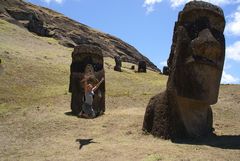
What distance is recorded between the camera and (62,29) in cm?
8756

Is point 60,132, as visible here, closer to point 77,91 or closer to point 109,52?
point 77,91

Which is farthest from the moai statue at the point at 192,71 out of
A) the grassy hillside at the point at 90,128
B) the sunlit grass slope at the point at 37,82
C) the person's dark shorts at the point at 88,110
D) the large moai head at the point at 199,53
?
the sunlit grass slope at the point at 37,82

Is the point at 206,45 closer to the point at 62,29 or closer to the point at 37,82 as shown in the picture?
the point at 37,82

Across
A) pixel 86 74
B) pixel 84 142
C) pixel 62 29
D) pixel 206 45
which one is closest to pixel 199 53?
pixel 206 45

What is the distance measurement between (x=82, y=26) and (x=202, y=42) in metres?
90.7

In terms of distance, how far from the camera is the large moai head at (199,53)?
43.9ft

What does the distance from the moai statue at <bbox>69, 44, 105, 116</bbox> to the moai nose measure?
7809mm

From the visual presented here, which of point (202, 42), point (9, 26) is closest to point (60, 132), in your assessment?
point (202, 42)

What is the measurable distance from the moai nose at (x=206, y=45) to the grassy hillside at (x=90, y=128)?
2647 mm

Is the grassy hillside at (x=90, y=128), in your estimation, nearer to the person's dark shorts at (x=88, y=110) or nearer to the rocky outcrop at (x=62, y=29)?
the person's dark shorts at (x=88, y=110)

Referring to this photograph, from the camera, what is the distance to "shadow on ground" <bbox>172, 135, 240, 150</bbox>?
12.6 meters

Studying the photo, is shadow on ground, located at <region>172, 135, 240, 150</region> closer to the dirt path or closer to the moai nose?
the dirt path

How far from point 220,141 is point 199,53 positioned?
2706 millimetres

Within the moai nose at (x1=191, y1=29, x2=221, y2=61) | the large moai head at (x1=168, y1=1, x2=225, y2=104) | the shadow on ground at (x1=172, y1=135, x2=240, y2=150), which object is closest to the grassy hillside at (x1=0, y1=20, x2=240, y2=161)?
the shadow on ground at (x1=172, y1=135, x2=240, y2=150)
